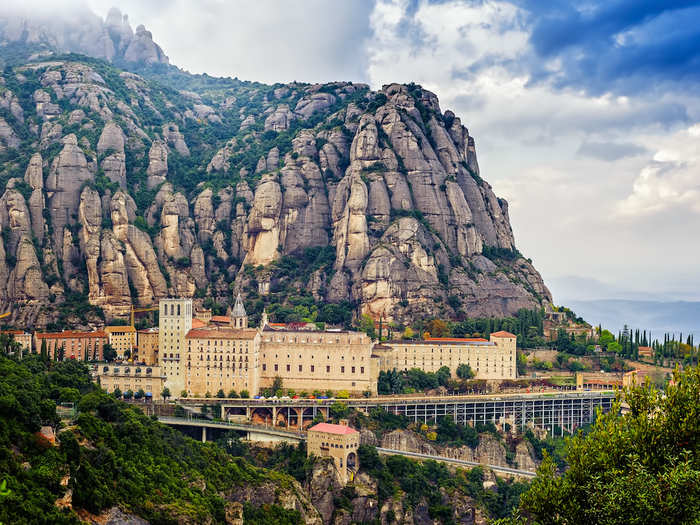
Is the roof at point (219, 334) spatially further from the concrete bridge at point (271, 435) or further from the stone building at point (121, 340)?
the concrete bridge at point (271, 435)

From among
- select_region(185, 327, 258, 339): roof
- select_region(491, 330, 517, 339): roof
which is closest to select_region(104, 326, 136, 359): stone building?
select_region(185, 327, 258, 339): roof

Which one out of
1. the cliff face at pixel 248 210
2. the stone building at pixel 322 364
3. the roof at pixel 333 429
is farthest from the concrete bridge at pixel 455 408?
the cliff face at pixel 248 210

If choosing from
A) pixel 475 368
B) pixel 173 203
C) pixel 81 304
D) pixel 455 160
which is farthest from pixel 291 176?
pixel 475 368

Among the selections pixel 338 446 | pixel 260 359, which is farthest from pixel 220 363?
pixel 338 446

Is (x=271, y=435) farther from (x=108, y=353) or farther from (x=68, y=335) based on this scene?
Answer: (x=68, y=335)

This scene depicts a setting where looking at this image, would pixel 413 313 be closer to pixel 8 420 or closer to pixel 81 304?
pixel 81 304
